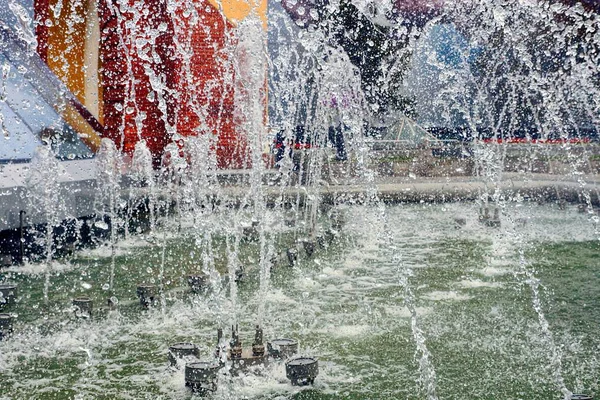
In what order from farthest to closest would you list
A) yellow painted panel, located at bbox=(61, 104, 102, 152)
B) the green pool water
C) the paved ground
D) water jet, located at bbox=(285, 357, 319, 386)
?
yellow painted panel, located at bbox=(61, 104, 102, 152) < the paved ground < the green pool water < water jet, located at bbox=(285, 357, 319, 386)

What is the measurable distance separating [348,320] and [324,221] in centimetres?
762

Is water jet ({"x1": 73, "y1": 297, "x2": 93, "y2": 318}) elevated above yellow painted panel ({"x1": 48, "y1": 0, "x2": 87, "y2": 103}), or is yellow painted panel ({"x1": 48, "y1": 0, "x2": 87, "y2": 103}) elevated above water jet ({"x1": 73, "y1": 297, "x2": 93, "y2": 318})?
yellow painted panel ({"x1": 48, "y1": 0, "x2": 87, "y2": 103})

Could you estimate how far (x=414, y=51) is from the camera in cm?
2981

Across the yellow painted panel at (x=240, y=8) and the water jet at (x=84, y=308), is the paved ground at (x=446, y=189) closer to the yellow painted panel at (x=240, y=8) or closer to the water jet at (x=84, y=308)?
the yellow painted panel at (x=240, y=8)

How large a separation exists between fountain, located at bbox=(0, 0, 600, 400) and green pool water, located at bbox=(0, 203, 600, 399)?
3 cm

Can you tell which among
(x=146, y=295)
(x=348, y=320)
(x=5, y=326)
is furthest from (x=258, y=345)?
(x=5, y=326)

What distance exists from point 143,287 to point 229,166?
48.4 feet

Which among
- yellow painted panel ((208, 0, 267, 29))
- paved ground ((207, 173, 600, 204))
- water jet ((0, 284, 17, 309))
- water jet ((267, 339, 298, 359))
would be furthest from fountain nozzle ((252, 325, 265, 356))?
yellow painted panel ((208, 0, 267, 29))

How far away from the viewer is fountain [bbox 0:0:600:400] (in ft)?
17.8

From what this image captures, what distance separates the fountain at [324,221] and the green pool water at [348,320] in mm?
32

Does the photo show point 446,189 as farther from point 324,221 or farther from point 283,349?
point 283,349

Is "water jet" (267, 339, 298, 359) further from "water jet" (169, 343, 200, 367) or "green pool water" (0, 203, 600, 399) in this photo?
"water jet" (169, 343, 200, 367)

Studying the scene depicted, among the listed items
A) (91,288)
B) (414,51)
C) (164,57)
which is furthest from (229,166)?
(91,288)

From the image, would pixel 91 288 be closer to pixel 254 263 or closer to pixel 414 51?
pixel 254 263
